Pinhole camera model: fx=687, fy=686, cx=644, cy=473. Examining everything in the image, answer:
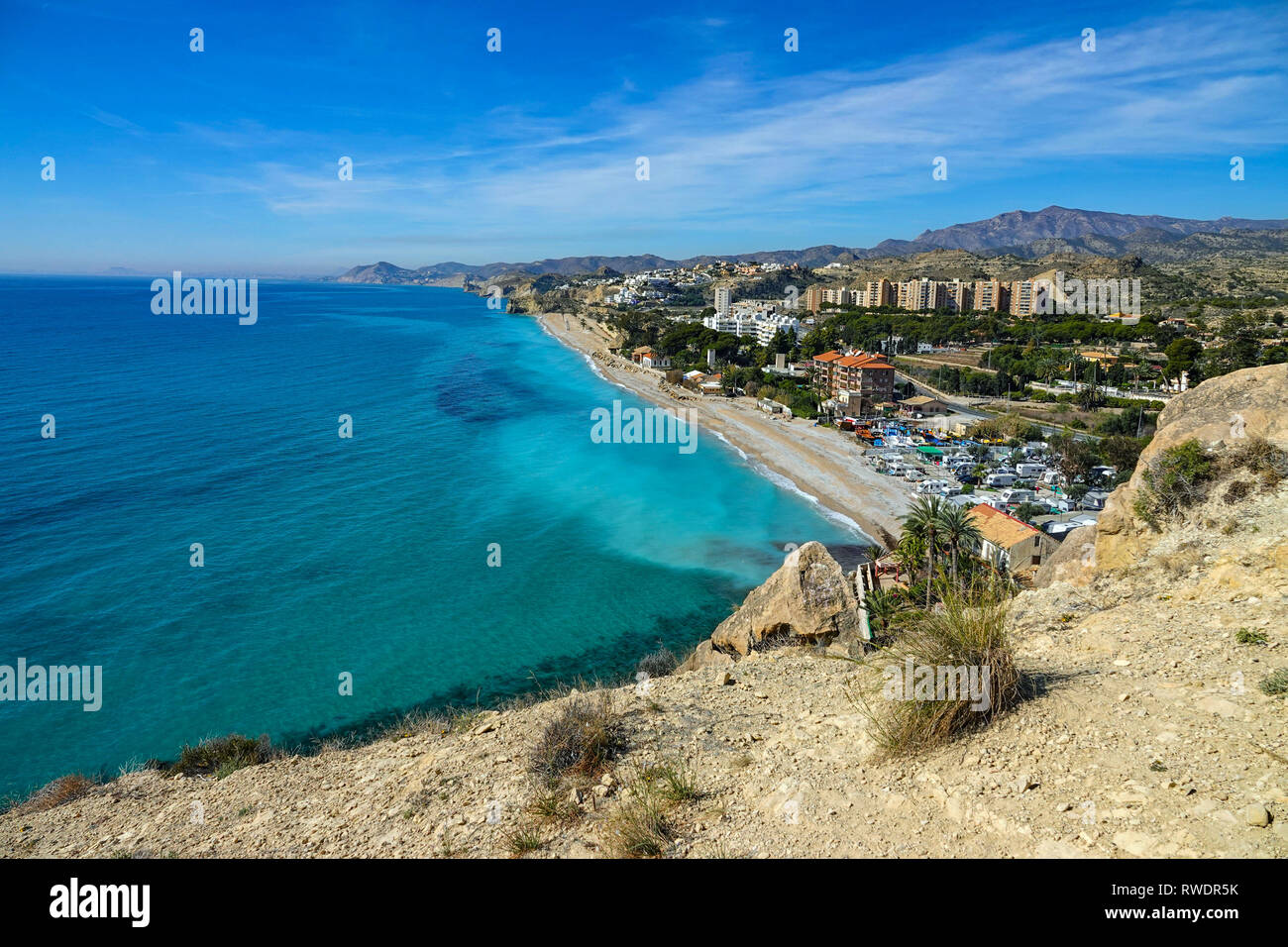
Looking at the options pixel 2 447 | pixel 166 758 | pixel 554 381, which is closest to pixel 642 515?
pixel 166 758

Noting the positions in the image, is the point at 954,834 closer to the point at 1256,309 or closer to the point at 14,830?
the point at 14,830

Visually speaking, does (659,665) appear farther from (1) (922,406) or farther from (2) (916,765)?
(1) (922,406)

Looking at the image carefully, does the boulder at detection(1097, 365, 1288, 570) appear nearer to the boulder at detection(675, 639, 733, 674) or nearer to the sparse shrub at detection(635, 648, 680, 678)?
the boulder at detection(675, 639, 733, 674)

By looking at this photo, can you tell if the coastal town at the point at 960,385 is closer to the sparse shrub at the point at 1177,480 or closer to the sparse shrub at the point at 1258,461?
the sparse shrub at the point at 1177,480

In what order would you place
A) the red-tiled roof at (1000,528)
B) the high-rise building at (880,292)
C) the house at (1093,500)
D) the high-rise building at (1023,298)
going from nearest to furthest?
1. the red-tiled roof at (1000,528)
2. the house at (1093,500)
3. the high-rise building at (1023,298)
4. the high-rise building at (880,292)

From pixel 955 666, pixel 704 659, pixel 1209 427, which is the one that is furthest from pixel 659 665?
pixel 1209 427

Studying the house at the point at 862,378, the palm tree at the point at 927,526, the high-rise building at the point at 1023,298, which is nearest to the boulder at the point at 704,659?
the palm tree at the point at 927,526
